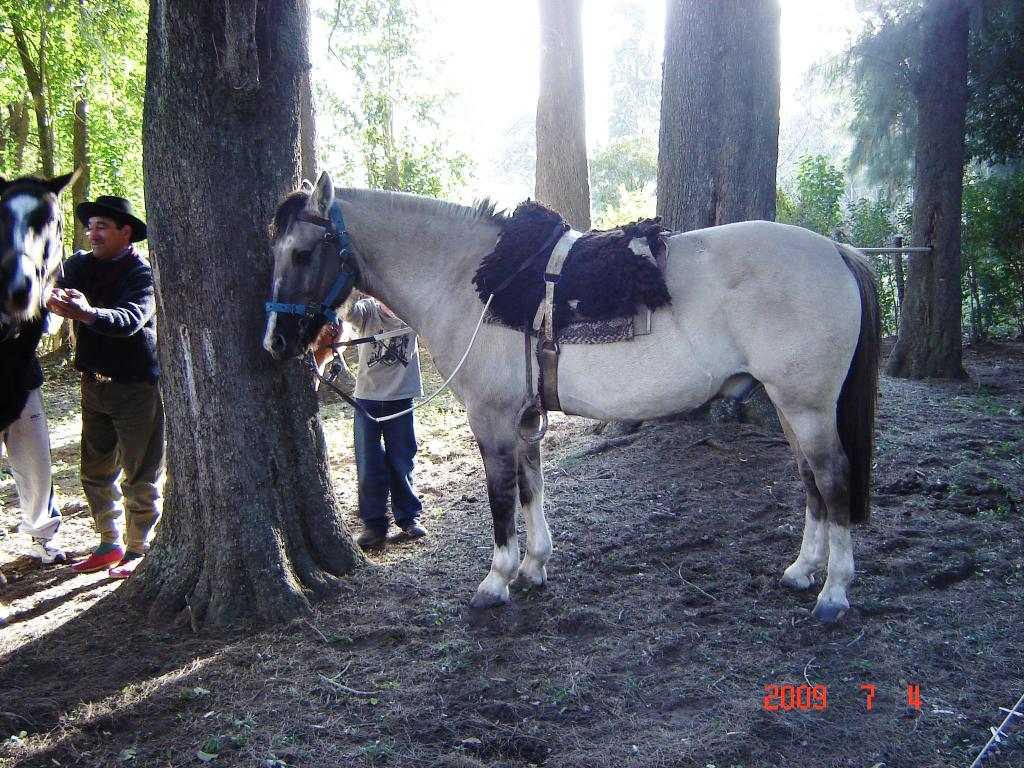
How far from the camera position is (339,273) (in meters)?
3.62

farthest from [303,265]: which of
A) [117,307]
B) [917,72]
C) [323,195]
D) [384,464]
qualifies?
[917,72]

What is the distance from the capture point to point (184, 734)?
2.61m

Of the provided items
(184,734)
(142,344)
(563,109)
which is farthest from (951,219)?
(184,734)

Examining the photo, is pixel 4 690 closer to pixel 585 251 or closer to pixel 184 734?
pixel 184 734

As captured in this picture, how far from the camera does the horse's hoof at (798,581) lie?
3654 mm

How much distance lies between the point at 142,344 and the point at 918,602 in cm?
437

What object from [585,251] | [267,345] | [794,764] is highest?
[585,251]

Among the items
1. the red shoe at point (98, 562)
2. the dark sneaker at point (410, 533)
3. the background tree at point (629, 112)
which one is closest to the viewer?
the red shoe at point (98, 562)

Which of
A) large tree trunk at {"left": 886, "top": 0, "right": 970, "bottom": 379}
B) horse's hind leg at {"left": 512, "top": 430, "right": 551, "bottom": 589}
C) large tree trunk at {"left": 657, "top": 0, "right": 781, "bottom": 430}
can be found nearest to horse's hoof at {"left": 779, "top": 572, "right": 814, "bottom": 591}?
horse's hind leg at {"left": 512, "top": 430, "right": 551, "bottom": 589}

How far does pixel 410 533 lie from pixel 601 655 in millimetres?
2031

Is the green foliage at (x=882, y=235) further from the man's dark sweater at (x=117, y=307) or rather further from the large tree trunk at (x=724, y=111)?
the man's dark sweater at (x=117, y=307)

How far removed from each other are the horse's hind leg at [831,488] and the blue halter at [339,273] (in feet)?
7.28

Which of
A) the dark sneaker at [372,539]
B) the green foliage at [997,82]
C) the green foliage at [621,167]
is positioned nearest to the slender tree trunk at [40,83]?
the dark sneaker at [372,539]
